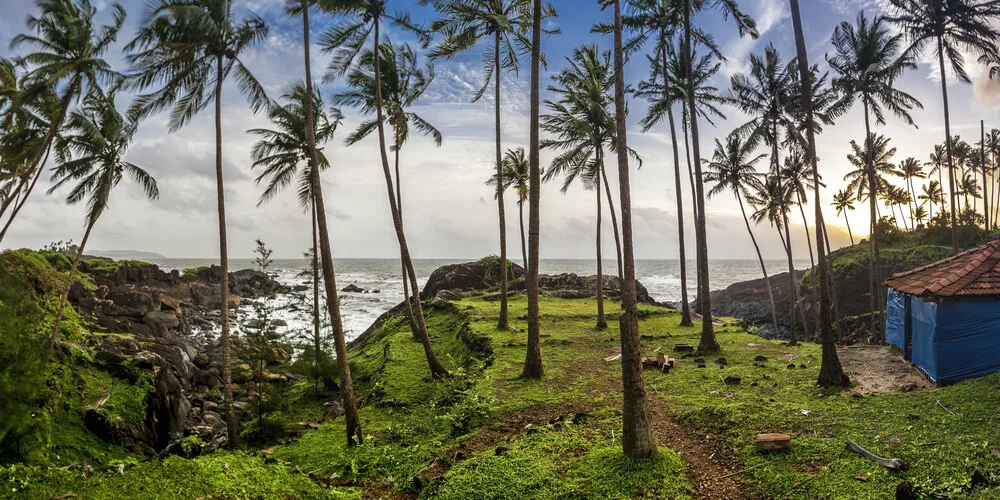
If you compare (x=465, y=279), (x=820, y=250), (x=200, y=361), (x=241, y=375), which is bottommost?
(x=241, y=375)

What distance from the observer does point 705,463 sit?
6.89m

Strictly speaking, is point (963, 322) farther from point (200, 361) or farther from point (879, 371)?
point (200, 361)

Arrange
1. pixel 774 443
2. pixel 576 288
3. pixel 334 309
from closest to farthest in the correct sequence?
pixel 774 443
pixel 334 309
pixel 576 288

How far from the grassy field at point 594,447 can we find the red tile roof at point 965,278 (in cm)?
267

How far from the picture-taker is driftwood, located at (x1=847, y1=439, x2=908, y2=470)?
5.67 meters

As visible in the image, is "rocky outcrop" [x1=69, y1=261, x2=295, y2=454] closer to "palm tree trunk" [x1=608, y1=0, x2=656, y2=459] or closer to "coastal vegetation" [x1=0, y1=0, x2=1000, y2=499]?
"coastal vegetation" [x1=0, y1=0, x2=1000, y2=499]

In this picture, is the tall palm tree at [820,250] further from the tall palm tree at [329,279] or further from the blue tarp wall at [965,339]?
the tall palm tree at [329,279]

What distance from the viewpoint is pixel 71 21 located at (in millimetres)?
14281

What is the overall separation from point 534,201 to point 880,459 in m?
7.96

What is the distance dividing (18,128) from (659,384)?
81.4ft

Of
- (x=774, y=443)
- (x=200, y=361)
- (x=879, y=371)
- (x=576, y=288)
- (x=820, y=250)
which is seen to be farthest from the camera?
(x=576, y=288)

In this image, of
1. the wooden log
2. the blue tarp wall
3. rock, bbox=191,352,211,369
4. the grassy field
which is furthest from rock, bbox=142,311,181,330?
the blue tarp wall

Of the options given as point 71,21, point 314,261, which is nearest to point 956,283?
point 314,261

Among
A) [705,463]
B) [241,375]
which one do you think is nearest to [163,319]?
[241,375]
